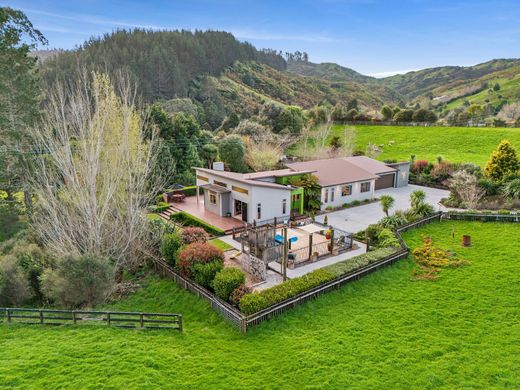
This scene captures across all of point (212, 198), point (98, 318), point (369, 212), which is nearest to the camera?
point (98, 318)

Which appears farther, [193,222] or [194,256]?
[193,222]

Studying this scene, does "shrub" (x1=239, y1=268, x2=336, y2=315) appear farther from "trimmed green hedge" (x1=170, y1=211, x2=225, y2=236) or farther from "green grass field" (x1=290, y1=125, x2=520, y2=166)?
"green grass field" (x1=290, y1=125, x2=520, y2=166)

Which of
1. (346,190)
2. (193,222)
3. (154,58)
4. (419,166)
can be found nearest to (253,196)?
(193,222)

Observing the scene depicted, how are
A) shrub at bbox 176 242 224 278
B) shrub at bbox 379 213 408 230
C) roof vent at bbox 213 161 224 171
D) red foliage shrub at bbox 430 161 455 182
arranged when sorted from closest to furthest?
shrub at bbox 176 242 224 278
shrub at bbox 379 213 408 230
roof vent at bbox 213 161 224 171
red foliage shrub at bbox 430 161 455 182

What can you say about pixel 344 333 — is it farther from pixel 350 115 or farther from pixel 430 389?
pixel 350 115

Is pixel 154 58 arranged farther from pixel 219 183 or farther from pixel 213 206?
pixel 213 206

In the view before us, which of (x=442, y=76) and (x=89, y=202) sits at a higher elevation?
(x=442, y=76)

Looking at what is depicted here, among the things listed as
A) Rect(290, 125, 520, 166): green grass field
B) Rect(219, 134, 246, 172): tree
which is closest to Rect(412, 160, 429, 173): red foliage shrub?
Rect(290, 125, 520, 166): green grass field
